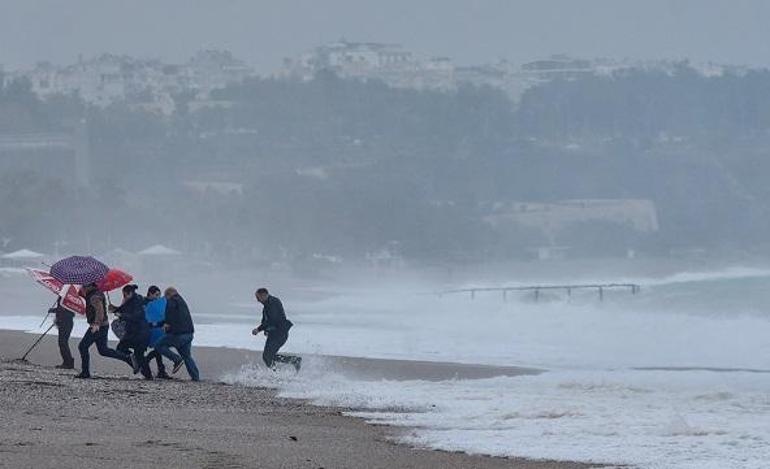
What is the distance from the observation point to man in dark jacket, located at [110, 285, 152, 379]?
17.6m

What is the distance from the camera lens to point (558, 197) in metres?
102

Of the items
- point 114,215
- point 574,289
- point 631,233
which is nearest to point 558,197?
point 631,233

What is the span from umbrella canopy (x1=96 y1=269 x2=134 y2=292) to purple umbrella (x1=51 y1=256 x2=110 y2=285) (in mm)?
121

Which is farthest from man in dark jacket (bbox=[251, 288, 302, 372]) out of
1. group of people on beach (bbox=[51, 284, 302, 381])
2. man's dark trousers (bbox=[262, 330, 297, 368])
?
group of people on beach (bbox=[51, 284, 302, 381])

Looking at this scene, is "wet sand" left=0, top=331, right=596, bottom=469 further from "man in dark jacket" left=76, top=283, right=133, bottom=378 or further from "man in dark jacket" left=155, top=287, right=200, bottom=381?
"man in dark jacket" left=155, top=287, right=200, bottom=381

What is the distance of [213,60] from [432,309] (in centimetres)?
11769

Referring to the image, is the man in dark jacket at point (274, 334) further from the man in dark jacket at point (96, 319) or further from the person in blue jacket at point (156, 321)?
the man in dark jacket at point (96, 319)

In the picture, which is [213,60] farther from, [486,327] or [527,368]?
[527,368]

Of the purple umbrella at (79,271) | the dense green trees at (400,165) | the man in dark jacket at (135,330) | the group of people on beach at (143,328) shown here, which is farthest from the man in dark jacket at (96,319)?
the dense green trees at (400,165)

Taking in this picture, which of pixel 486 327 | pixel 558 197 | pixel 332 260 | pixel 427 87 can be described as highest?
pixel 427 87

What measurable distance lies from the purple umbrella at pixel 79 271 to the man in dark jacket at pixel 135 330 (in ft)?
2.25

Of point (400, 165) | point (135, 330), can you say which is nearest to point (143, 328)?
point (135, 330)

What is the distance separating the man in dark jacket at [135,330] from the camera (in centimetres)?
1761

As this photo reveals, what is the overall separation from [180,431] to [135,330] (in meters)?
5.20
